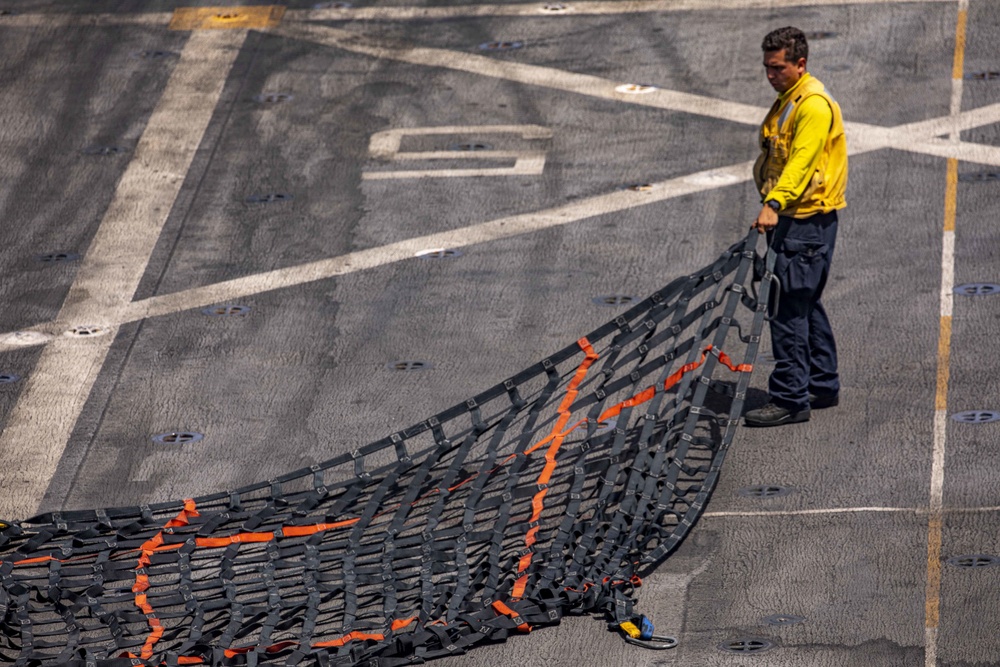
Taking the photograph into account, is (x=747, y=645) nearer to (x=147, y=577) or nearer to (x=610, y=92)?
(x=147, y=577)

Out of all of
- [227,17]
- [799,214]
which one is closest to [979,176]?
[799,214]

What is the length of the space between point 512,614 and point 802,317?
286cm

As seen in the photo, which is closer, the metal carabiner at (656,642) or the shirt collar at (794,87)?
the metal carabiner at (656,642)

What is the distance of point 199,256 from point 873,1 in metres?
7.57

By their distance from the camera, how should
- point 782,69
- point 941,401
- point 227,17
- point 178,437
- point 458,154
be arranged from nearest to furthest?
1. point 782,69
2. point 941,401
3. point 178,437
4. point 458,154
5. point 227,17

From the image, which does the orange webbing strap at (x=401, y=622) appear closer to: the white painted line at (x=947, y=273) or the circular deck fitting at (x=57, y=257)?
the white painted line at (x=947, y=273)

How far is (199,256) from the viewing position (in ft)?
43.2

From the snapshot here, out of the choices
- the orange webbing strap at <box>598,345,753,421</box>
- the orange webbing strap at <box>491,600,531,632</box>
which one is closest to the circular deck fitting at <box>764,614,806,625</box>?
the orange webbing strap at <box>491,600,531,632</box>

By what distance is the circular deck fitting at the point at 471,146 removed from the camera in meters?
14.6

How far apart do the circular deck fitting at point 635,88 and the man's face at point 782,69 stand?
17.8ft

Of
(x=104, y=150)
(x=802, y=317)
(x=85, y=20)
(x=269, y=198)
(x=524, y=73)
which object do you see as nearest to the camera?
(x=802, y=317)

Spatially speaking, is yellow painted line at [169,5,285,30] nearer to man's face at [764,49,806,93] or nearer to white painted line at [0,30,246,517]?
white painted line at [0,30,246,517]

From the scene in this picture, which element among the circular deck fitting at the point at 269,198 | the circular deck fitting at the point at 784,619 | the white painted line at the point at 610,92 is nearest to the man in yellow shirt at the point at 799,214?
the circular deck fitting at the point at 784,619

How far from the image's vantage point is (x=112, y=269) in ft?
42.8
